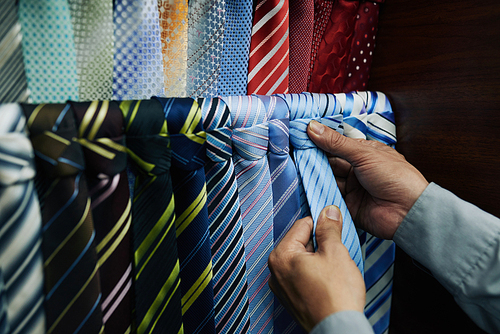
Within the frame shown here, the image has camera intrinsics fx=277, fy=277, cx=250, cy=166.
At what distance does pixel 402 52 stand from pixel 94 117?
80 cm

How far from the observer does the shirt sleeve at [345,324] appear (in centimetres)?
44

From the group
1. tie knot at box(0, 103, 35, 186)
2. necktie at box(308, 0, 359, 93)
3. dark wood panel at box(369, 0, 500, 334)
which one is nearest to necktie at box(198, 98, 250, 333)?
tie knot at box(0, 103, 35, 186)

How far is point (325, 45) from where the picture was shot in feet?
2.37

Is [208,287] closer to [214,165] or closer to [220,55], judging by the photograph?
[214,165]

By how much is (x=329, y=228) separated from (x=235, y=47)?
432 millimetres

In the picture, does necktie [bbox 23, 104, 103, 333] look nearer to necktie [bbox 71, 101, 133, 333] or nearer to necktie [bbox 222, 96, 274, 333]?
necktie [bbox 71, 101, 133, 333]

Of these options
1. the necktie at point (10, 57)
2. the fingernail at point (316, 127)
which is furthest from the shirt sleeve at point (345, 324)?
the necktie at point (10, 57)

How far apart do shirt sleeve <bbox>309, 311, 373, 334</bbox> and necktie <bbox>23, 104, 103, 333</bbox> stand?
344 mm

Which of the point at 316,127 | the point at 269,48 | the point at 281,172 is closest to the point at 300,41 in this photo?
the point at 269,48

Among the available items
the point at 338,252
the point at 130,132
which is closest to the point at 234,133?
the point at 130,132

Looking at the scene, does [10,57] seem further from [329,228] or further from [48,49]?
[329,228]

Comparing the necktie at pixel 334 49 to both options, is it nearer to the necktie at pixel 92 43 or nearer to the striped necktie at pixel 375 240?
the striped necktie at pixel 375 240

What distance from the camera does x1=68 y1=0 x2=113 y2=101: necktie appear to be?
43cm

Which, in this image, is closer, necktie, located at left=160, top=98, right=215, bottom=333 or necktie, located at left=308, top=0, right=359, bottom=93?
necktie, located at left=160, top=98, right=215, bottom=333
